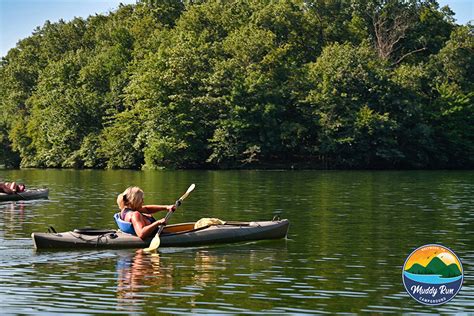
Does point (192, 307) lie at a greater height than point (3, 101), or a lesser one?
lesser

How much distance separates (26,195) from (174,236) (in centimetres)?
1681

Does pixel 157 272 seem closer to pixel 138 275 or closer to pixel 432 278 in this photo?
pixel 138 275

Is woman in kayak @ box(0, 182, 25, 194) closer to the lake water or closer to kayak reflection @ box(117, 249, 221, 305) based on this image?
the lake water

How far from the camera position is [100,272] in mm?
15922

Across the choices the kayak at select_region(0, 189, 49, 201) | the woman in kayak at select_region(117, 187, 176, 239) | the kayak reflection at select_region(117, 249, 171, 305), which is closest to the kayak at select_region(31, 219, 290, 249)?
the woman in kayak at select_region(117, 187, 176, 239)

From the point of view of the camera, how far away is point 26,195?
112 ft

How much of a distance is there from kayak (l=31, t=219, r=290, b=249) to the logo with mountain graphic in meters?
5.23

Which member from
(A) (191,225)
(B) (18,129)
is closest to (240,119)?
(B) (18,129)

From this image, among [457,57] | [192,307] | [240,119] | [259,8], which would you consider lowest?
[192,307]

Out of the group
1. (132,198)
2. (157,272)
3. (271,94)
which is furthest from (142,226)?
(271,94)

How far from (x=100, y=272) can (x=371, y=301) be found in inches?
214

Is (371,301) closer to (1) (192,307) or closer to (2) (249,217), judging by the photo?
(1) (192,307)

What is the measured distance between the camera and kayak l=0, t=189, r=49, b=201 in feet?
110

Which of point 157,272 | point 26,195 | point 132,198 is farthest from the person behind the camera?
Result: point 26,195
